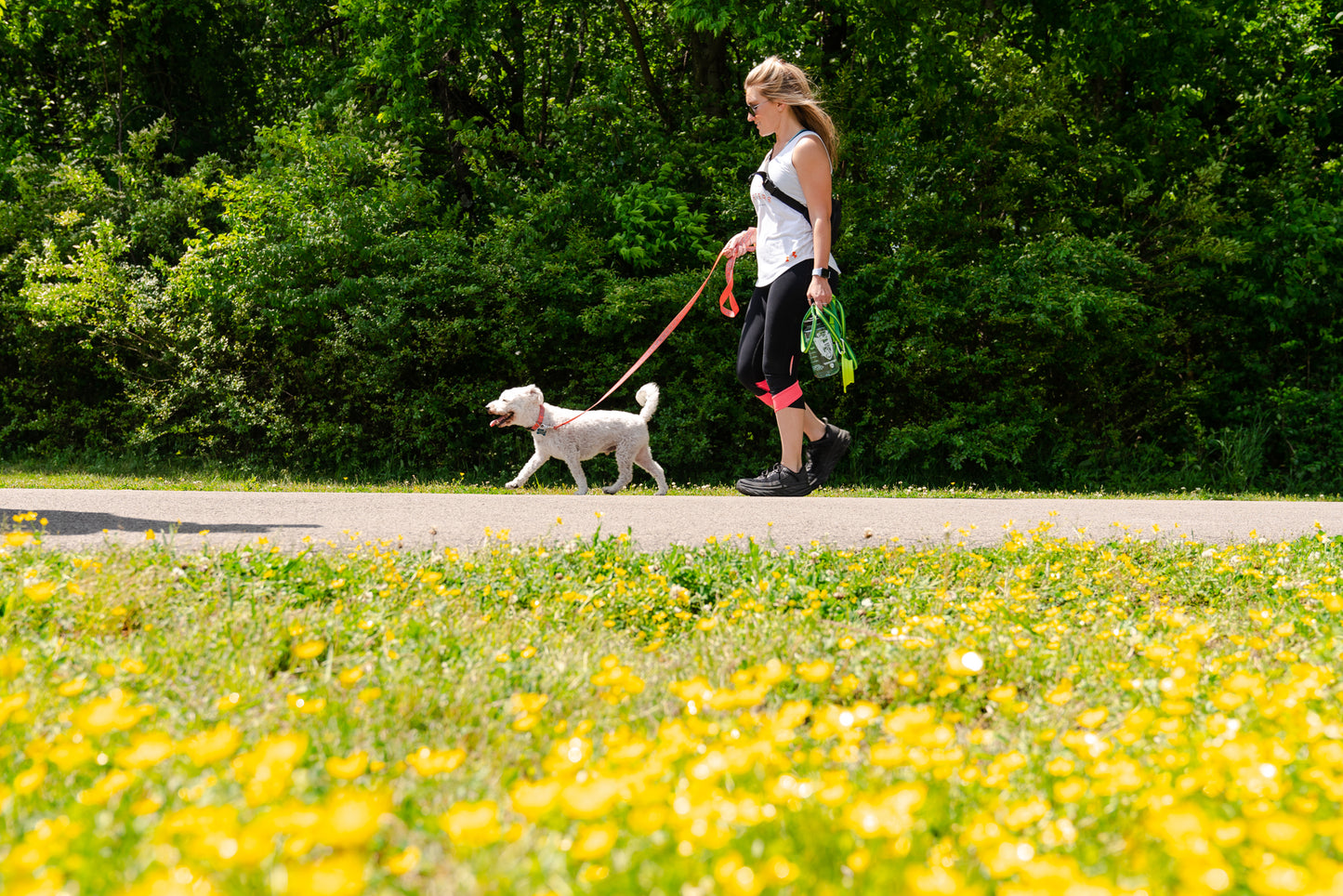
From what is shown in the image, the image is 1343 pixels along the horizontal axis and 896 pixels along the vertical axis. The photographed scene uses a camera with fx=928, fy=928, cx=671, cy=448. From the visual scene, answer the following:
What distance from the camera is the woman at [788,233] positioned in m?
5.36

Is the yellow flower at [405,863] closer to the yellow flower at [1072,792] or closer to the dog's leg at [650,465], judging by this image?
the yellow flower at [1072,792]

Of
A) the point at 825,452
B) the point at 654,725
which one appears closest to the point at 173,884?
the point at 654,725

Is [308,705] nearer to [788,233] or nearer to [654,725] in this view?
[654,725]

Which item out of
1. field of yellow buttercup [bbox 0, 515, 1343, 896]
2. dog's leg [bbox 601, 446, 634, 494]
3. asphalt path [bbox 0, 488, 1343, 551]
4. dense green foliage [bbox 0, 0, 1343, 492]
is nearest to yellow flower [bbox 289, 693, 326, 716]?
field of yellow buttercup [bbox 0, 515, 1343, 896]

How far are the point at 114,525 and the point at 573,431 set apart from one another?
136 inches

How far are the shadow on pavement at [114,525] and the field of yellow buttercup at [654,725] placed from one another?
2.13 ft

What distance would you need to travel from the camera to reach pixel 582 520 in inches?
194

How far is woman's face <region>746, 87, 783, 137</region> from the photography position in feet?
18.0

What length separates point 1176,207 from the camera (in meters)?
11.0

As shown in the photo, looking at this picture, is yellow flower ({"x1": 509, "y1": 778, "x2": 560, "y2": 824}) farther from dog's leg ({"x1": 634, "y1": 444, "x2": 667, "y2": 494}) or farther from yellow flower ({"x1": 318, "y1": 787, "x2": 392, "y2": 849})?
dog's leg ({"x1": 634, "y1": 444, "x2": 667, "y2": 494})

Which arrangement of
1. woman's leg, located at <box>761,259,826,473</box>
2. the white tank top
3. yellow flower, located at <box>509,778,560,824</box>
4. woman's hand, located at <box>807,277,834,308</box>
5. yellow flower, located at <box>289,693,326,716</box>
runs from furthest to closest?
woman's leg, located at <box>761,259,826,473</box> < the white tank top < woman's hand, located at <box>807,277,834,308</box> < yellow flower, located at <box>289,693,326,716</box> < yellow flower, located at <box>509,778,560,824</box>

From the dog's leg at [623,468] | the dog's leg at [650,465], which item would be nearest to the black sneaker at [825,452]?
the dog's leg at [650,465]

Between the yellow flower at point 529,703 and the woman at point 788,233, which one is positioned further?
the woman at point 788,233

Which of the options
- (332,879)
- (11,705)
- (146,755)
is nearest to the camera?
(332,879)
